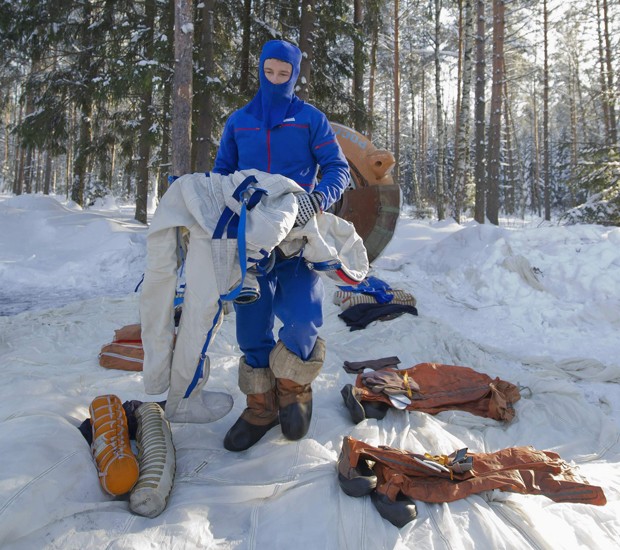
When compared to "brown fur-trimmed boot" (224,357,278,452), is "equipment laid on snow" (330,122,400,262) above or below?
above

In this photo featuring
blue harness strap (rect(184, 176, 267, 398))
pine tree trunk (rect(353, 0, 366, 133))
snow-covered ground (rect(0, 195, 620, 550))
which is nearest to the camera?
snow-covered ground (rect(0, 195, 620, 550))

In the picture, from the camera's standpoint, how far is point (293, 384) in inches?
84.9

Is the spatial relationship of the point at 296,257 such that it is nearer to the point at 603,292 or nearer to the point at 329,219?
the point at 329,219

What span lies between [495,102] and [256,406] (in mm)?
10956

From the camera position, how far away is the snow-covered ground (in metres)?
1.49

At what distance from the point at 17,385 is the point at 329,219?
1.83m

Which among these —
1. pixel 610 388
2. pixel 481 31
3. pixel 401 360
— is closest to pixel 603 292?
pixel 610 388

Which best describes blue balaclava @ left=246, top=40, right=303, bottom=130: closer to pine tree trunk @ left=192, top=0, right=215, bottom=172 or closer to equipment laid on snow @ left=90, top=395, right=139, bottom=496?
equipment laid on snow @ left=90, top=395, right=139, bottom=496

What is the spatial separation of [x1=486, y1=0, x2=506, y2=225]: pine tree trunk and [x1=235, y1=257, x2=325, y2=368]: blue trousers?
10.4 metres

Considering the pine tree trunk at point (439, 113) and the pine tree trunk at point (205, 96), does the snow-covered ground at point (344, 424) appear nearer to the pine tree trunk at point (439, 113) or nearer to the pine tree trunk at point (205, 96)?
the pine tree trunk at point (205, 96)

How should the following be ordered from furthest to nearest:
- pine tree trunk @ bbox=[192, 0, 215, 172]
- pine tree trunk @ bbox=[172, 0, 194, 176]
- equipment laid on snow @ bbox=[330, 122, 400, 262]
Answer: pine tree trunk @ bbox=[192, 0, 215, 172] < pine tree trunk @ bbox=[172, 0, 194, 176] < equipment laid on snow @ bbox=[330, 122, 400, 262]

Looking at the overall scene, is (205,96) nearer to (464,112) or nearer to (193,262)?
(464,112)

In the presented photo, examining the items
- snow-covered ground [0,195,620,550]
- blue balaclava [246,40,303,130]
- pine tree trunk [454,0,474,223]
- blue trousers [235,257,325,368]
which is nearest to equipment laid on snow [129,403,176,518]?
snow-covered ground [0,195,620,550]

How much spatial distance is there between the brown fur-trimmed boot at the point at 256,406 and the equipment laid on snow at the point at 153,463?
1.07ft
